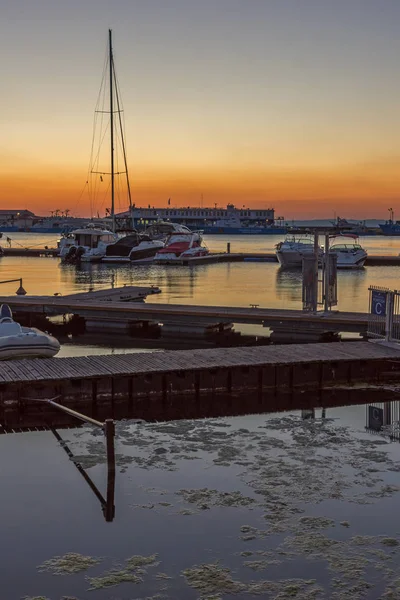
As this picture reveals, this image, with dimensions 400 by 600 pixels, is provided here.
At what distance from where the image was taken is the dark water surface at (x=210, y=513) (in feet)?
26.7

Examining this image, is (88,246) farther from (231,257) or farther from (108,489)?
(108,489)

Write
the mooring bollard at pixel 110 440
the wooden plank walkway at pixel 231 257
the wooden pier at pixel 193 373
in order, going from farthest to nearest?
the wooden plank walkway at pixel 231 257, the wooden pier at pixel 193 373, the mooring bollard at pixel 110 440

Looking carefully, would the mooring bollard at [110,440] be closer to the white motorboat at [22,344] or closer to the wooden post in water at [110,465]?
the wooden post in water at [110,465]

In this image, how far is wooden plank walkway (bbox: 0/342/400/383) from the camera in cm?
1581

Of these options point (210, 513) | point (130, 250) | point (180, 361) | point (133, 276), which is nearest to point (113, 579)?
point (210, 513)

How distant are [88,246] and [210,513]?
60392 mm

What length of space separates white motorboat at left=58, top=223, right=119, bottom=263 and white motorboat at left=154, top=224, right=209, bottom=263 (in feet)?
16.7

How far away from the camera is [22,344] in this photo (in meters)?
18.3

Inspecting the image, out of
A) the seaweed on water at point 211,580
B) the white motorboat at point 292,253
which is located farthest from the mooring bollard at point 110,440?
the white motorboat at point 292,253

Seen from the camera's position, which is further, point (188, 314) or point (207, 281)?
point (207, 281)

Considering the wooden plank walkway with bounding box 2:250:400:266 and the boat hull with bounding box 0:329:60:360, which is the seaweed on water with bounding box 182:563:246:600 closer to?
the boat hull with bounding box 0:329:60:360

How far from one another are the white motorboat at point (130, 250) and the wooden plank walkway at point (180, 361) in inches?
1901

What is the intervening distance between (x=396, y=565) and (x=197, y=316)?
1747cm

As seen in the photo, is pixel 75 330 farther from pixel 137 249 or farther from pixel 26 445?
pixel 137 249
